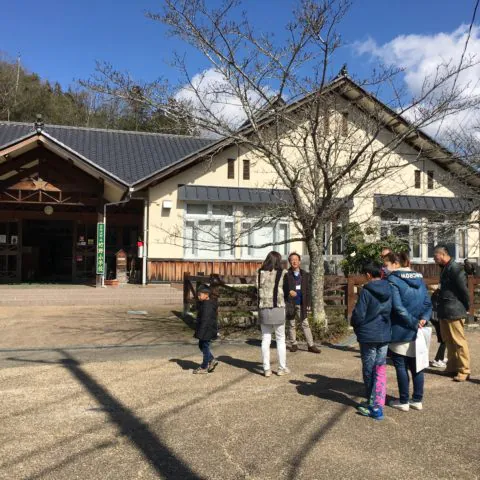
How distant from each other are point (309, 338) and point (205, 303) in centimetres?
215

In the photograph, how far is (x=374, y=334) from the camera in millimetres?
4742

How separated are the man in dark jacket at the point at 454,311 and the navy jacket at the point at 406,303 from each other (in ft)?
4.71

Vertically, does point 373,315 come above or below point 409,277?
Result: below

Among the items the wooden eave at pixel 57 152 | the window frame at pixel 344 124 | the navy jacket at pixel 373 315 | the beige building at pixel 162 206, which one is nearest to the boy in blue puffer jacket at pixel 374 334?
the navy jacket at pixel 373 315

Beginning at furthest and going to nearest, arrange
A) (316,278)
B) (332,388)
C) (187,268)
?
(187,268), (316,278), (332,388)

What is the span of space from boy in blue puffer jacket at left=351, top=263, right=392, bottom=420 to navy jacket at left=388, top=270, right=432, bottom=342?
157 millimetres

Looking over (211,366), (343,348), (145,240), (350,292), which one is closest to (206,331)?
Answer: (211,366)

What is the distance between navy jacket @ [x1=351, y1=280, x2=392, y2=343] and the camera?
4746mm

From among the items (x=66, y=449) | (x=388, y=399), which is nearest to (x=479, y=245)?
(x=388, y=399)

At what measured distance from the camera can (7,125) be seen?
68.2 feet

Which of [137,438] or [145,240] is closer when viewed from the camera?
[137,438]

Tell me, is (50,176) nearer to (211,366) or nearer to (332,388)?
(211,366)

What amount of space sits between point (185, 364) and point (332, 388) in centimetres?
213

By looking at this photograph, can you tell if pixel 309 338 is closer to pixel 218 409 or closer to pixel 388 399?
pixel 388 399
